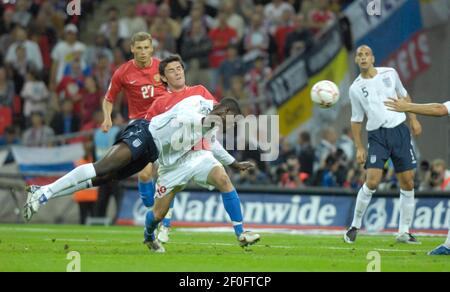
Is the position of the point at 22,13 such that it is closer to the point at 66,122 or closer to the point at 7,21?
the point at 7,21

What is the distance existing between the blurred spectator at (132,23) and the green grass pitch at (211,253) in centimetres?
946

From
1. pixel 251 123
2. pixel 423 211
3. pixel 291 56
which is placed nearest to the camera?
pixel 423 211

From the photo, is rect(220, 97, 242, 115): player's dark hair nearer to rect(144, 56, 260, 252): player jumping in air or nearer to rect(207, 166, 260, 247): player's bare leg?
rect(144, 56, 260, 252): player jumping in air

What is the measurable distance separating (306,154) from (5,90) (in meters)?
7.97

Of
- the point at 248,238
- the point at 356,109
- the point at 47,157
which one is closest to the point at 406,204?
the point at 356,109

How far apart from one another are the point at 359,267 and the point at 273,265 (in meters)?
0.91

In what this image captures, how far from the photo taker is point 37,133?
25.4 metres

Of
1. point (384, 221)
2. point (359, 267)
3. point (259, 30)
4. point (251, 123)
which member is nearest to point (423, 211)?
point (384, 221)

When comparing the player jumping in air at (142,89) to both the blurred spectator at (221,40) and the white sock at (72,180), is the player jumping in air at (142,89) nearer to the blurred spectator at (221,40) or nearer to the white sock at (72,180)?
the white sock at (72,180)

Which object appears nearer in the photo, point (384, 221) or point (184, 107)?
point (184, 107)

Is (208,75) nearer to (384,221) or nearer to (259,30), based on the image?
(259,30)

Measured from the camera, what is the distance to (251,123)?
23.0 m

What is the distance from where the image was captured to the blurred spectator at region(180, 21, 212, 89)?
85.2 ft

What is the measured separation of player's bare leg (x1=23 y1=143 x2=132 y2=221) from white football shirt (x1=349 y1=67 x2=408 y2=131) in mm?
4151
